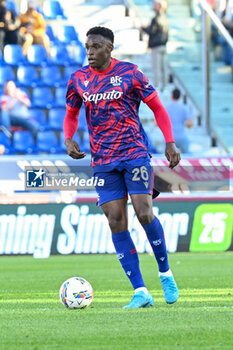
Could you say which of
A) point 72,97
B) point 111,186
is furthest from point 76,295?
point 72,97

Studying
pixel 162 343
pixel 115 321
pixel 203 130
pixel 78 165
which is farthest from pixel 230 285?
pixel 203 130

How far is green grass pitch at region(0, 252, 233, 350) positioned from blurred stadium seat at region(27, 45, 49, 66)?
9.21 meters

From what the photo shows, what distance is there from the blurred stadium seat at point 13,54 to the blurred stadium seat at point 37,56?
1.04 ft

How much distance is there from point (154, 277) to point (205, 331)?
16.4 ft

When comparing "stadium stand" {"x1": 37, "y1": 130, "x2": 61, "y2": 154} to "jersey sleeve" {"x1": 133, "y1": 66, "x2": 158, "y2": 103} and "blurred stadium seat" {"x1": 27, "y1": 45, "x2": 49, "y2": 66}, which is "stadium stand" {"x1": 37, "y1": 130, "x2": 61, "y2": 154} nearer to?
"blurred stadium seat" {"x1": 27, "y1": 45, "x2": 49, "y2": 66}

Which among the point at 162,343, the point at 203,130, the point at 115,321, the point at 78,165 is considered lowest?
the point at 203,130

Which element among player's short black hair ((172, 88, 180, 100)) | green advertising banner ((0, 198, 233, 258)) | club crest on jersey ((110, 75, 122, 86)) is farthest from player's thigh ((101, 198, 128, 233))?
player's short black hair ((172, 88, 180, 100))

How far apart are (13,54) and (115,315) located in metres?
13.9

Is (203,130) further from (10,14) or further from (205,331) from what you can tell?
(205,331)

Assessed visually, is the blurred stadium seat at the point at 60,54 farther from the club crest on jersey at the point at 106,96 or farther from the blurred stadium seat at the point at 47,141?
the club crest on jersey at the point at 106,96

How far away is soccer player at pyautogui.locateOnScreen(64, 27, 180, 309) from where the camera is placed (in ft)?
23.2

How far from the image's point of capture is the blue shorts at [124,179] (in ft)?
23.2

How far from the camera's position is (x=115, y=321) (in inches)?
237

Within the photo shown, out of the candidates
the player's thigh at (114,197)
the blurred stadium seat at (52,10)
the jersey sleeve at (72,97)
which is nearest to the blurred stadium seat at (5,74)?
the blurred stadium seat at (52,10)
